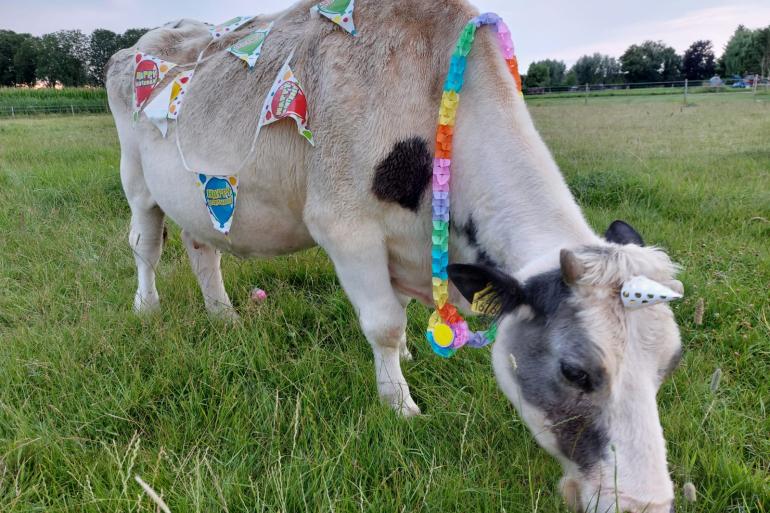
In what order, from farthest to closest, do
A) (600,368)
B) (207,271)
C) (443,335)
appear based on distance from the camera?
(207,271)
(443,335)
(600,368)

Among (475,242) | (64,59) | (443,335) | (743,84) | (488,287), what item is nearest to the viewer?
(488,287)

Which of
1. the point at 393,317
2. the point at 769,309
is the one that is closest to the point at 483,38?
the point at 393,317

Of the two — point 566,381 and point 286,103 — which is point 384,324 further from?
point 286,103

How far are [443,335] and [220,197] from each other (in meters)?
1.61

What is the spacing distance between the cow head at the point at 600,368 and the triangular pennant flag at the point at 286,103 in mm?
1302

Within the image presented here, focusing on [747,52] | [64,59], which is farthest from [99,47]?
[747,52]

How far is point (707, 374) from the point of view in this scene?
2891 mm

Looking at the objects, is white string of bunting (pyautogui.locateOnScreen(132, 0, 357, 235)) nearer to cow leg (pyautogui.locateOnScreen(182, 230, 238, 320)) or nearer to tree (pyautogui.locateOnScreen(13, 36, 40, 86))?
cow leg (pyautogui.locateOnScreen(182, 230, 238, 320))

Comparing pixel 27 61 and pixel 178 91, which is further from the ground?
pixel 27 61

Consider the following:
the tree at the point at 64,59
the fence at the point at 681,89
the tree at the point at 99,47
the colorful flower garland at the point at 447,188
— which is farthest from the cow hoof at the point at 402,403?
the tree at the point at 64,59

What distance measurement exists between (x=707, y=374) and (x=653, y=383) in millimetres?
1434

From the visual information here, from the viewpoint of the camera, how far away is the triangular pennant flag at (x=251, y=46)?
10.4 feet

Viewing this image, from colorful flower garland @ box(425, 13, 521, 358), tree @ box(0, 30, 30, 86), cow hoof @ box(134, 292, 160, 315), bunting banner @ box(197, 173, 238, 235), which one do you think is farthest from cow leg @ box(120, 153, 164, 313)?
A: tree @ box(0, 30, 30, 86)

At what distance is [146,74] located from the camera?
3.81 metres
